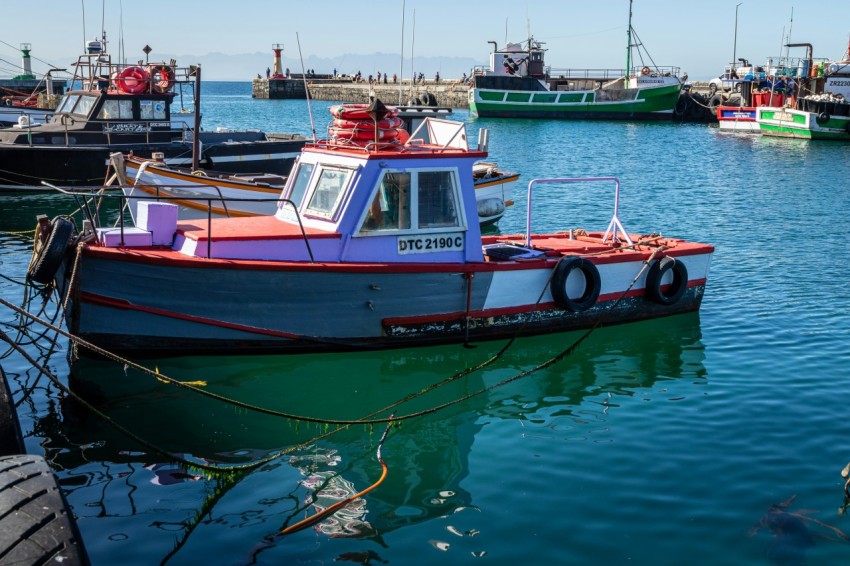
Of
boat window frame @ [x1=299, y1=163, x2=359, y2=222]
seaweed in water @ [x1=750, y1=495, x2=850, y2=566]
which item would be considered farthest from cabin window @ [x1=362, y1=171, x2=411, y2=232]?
seaweed in water @ [x1=750, y1=495, x2=850, y2=566]

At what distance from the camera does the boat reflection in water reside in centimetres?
772

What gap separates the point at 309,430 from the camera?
9.91 meters

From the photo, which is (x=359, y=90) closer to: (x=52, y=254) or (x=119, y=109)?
(x=119, y=109)

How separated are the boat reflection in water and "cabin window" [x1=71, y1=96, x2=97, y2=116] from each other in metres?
17.1

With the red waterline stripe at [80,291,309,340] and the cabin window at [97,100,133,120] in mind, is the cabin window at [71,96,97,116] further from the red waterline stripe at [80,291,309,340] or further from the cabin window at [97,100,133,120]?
the red waterline stripe at [80,291,309,340]

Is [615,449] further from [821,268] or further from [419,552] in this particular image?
[821,268]

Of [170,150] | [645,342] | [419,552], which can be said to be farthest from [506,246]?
[170,150]

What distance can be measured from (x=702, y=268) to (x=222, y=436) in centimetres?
847

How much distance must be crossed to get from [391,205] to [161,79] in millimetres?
18758

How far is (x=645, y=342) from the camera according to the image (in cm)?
1366

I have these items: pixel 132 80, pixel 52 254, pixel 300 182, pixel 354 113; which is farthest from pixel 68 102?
pixel 52 254

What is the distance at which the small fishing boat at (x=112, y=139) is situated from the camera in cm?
2508

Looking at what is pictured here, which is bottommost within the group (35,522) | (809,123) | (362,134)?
(35,522)

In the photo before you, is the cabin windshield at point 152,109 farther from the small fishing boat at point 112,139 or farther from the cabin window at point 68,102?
the cabin window at point 68,102
